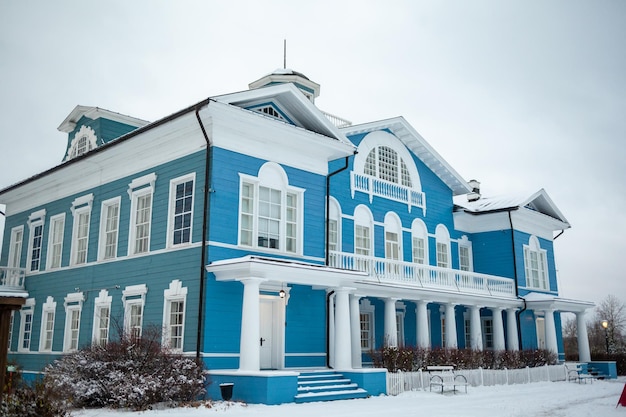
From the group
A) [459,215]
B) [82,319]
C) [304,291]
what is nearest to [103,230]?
[82,319]

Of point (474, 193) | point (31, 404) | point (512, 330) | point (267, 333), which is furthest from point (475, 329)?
point (31, 404)

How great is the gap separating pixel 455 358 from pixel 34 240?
17.6 m

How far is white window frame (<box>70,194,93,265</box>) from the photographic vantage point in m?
22.6

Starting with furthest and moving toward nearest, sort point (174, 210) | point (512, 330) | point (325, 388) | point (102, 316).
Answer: point (512, 330) → point (102, 316) → point (174, 210) → point (325, 388)

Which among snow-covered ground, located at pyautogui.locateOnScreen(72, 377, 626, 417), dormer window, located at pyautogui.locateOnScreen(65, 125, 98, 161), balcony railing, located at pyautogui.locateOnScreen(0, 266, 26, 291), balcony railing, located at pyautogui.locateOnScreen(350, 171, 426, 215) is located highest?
dormer window, located at pyautogui.locateOnScreen(65, 125, 98, 161)

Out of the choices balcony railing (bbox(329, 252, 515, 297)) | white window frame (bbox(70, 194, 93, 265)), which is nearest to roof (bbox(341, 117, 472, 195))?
balcony railing (bbox(329, 252, 515, 297))

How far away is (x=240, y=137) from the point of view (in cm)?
1828

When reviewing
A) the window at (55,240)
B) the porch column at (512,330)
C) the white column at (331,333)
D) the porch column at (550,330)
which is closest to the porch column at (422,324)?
the white column at (331,333)

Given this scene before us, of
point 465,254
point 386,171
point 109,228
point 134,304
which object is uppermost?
point 386,171

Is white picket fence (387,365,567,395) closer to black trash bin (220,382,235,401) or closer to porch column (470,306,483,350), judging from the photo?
porch column (470,306,483,350)

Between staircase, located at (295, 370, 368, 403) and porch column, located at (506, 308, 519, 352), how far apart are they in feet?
42.7

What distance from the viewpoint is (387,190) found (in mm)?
27109

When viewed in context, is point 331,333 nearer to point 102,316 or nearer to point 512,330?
point 102,316

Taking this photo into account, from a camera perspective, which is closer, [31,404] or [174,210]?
[31,404]
